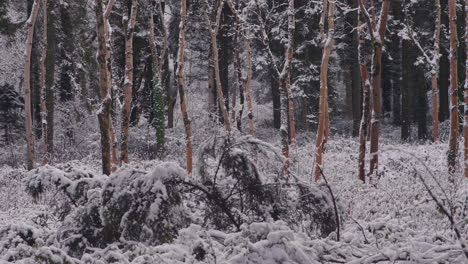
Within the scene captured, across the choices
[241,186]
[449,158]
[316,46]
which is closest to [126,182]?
[241,186]

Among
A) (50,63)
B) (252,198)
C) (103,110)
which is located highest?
(50,63)

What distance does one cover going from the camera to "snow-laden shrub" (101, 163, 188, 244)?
2896mm

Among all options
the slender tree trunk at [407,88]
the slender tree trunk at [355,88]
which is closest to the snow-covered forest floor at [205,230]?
the slender tree trunk at [407,88]

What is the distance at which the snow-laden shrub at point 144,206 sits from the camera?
2.90m

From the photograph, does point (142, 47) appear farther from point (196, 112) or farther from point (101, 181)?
point (101, 181)

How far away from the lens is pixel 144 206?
2.95m

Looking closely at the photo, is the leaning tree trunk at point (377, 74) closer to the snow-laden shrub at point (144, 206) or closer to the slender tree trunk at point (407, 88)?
the snow-laden shrub at point (144, 206)

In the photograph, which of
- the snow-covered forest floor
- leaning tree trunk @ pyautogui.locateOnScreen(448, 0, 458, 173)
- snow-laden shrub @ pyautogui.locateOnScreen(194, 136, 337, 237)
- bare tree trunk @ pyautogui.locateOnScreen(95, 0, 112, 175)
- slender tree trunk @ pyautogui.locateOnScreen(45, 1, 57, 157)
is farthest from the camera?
slender tree trunk @ pyautogui.locateOnScreen(45, 1, 57, 157)

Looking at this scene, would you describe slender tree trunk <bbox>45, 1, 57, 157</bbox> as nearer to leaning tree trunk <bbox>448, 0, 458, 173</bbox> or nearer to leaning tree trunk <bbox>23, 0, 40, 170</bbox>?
leaning tree trunk <bbox>23, 0, 40, 170</bbox>

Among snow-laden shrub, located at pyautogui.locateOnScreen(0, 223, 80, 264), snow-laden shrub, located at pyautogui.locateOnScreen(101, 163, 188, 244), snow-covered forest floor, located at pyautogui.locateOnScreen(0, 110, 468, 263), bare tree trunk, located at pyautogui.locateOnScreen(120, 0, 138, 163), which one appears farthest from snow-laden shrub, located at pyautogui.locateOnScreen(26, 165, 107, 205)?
bare tree trunk, located at pyautogui.locateOnScreen(120, 0, 138, 163)

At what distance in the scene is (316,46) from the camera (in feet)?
75.5

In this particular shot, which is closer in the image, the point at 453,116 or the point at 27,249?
the point at 27,249

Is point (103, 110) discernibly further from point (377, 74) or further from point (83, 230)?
point (377, 74)

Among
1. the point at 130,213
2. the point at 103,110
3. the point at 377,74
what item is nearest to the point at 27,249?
the point at 130,213
